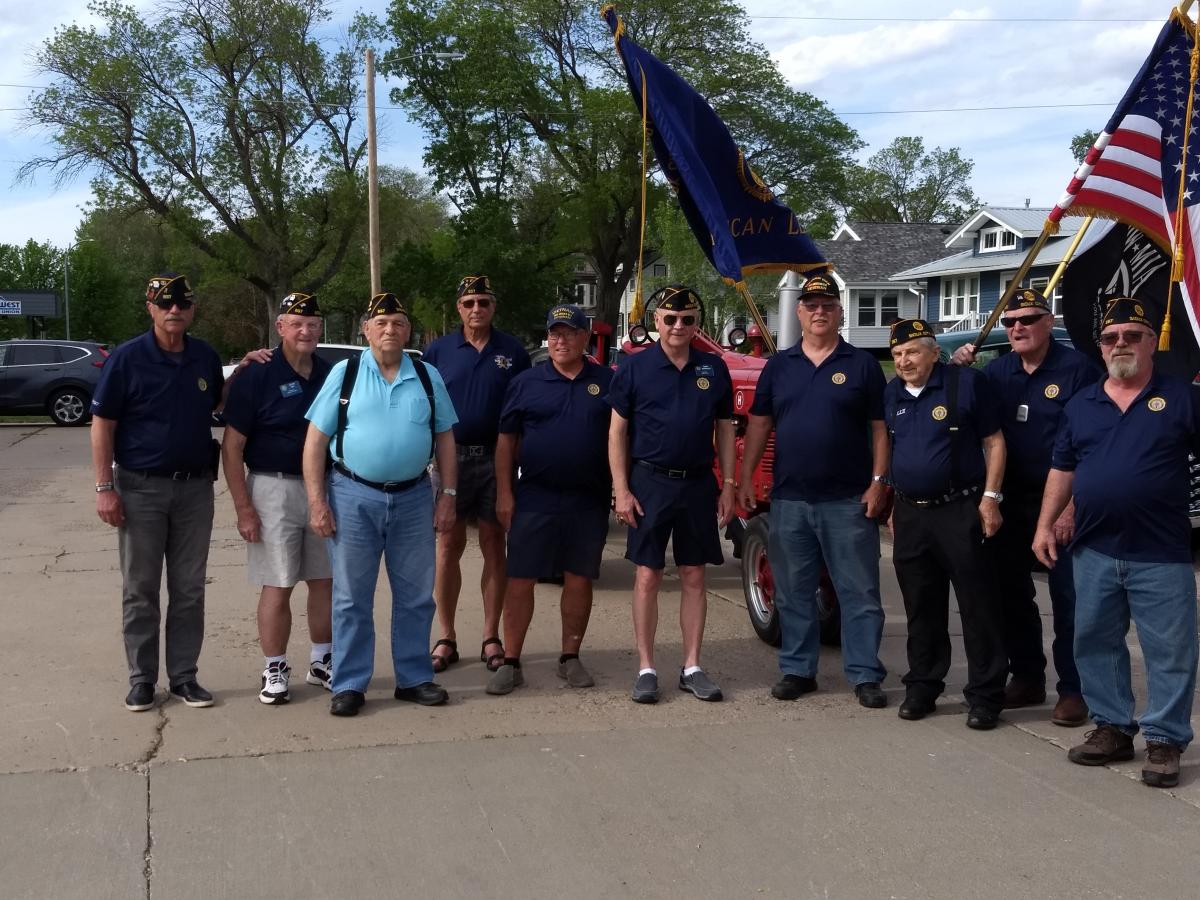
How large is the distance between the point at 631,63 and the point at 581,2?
37.2m

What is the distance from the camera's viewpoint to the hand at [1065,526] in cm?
518

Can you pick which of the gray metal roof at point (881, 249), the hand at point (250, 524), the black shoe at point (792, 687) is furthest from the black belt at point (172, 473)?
the gray metal roof at point (881, 249)

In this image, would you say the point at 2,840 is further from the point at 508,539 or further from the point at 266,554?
the point at 508,539

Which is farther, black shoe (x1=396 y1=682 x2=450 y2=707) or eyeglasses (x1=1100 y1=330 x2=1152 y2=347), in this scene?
black shoe (x1=396 y1=682 x2=450 y2=707)

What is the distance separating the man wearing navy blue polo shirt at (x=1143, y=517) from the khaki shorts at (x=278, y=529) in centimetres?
347

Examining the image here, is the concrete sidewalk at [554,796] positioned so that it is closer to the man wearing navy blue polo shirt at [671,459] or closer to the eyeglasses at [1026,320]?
the man wearing navy blue polo shirt at [671,459]

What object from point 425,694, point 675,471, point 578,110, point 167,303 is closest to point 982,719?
point 675,471

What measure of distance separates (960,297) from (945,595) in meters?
42.2

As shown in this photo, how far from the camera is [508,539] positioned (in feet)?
20.4

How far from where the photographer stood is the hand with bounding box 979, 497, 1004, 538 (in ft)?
17.8

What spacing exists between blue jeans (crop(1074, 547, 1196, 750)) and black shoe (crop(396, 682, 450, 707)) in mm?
2886

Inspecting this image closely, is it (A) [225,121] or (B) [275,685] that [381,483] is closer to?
(B) [275,685]

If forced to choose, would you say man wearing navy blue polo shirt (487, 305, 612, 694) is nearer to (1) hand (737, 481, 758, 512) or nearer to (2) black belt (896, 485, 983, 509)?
(1) hand (737, 481, 758, 512)

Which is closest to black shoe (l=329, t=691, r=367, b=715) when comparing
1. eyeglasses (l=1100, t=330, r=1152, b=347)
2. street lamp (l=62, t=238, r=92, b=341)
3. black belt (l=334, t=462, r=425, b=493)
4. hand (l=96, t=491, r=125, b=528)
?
black belt (l=334, t=462, r=425, b=493)
